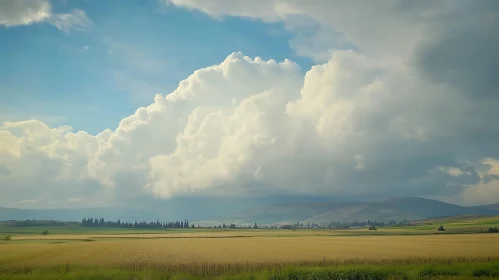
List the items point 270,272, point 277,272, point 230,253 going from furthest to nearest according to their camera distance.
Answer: point 230,253 → point 270,272 → point 277,272

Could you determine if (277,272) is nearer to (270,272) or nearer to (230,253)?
(270,272)

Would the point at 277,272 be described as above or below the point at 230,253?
above

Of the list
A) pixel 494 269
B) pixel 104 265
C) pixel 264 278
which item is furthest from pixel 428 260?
pixel 104 265

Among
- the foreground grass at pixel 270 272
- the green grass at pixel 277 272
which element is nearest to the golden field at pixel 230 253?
the foreground grass at pixel 270 272

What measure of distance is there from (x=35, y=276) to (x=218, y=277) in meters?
16.8

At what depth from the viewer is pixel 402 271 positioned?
40.1 metres

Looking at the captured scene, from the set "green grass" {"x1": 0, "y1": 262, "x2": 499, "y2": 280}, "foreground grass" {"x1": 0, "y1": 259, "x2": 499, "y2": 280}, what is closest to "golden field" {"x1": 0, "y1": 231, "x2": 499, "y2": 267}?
"foreground grass" {"x1": 0, "y1": 259, "x2": 499, "y2": 280}

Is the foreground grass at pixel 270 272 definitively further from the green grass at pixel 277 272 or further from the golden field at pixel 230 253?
the golden field at pixel 230 253

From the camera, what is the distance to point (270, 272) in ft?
129

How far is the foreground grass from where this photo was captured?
37.6 m

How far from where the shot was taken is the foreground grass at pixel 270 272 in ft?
123

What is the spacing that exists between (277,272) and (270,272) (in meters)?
0.86

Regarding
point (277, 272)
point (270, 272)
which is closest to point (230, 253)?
point (270, 272)

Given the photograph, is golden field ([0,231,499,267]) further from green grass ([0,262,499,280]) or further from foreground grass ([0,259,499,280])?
green grass ([0,262,499,280])
